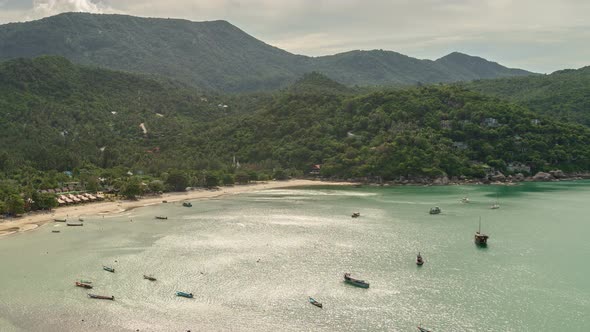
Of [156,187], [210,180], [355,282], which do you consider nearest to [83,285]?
[355,282]

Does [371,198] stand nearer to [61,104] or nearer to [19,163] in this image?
[19,163]

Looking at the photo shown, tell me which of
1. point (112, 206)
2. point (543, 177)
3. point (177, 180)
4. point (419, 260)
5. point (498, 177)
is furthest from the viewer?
point (543, 177)

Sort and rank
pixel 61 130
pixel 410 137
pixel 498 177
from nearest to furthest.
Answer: pixel 498 177, pixel 410 137, pixel 61 130

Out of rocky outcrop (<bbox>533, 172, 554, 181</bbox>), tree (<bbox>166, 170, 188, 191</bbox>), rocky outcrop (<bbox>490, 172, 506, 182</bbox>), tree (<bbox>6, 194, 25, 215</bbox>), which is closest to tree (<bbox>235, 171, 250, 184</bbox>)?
tree (<bbox>166, 170, 188, 191</bbox>)

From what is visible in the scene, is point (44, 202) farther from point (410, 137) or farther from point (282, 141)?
point (410, 137)

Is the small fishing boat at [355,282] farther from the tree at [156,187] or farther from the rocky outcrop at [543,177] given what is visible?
the rocky outcrop at [543,177]
